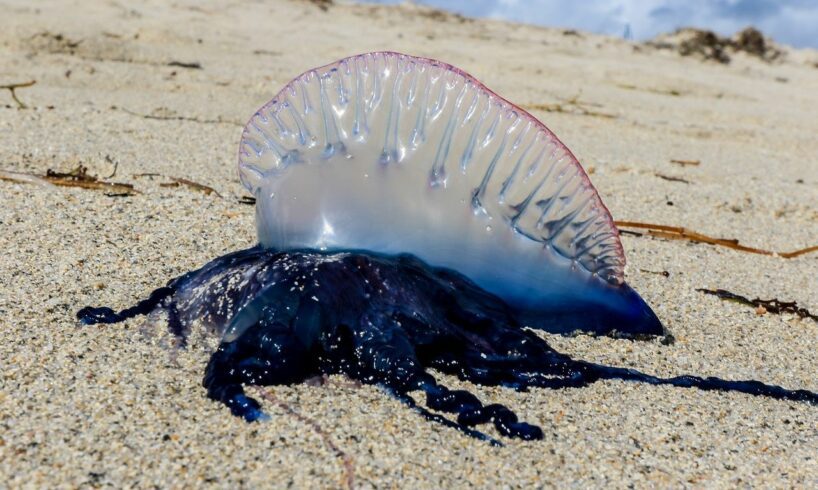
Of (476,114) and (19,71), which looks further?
(19,71)

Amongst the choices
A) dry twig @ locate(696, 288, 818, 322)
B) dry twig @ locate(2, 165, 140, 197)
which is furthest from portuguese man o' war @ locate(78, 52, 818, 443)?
dry twig @ locate(2, 165, 140, 197)

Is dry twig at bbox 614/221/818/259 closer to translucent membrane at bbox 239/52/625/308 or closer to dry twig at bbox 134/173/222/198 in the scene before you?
translucent membrane at bbox 239/52/625/308

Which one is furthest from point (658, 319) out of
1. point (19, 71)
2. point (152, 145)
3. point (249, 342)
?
point (19, 71)

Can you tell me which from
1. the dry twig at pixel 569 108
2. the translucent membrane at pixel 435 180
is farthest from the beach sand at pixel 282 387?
the translucent membrane at pixel 435 180

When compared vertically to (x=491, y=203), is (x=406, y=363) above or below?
below

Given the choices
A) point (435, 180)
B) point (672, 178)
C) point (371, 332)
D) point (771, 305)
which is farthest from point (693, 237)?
point (371, 332)

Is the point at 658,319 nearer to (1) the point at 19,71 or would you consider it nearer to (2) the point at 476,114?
(2) the point at 476,114
